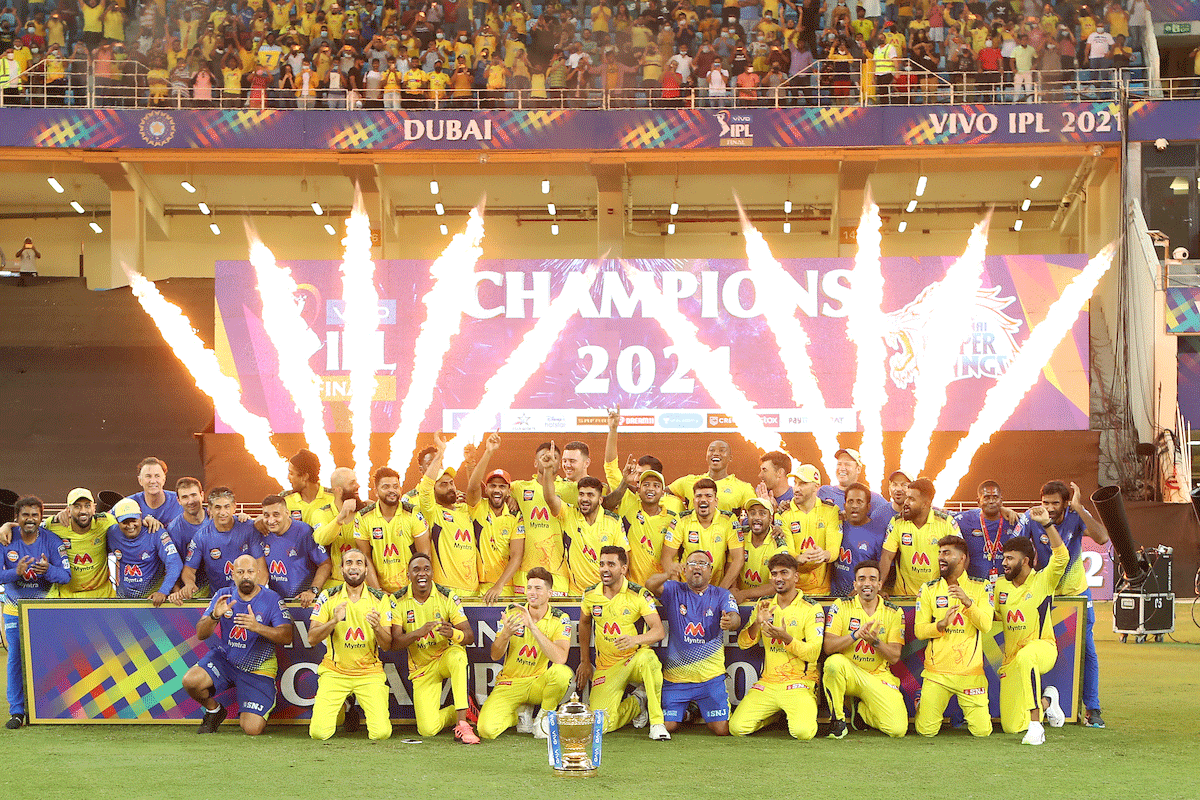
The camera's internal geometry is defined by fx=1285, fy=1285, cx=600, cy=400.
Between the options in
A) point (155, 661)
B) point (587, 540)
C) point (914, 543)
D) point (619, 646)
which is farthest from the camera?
point (587, 540)

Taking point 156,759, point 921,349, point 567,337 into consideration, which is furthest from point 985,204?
point 156,759

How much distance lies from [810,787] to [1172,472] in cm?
1692

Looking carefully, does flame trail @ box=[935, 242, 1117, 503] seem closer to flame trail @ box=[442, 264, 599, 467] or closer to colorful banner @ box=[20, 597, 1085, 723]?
flame trail @ box=[442, 264, 599, 467]

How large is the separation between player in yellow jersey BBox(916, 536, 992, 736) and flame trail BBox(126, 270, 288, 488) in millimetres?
14835

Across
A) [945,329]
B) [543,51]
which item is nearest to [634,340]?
[945,329]

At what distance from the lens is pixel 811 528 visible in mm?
10500

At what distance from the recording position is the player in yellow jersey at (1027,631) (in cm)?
937

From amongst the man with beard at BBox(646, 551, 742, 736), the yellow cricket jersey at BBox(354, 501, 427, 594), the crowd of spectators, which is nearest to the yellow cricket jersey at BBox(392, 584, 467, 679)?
the yellow cricket jersey at BBox(354, 501, 427, 594)

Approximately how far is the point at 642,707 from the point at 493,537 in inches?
85.7

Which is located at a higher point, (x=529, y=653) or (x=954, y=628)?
(x=954, y=628)

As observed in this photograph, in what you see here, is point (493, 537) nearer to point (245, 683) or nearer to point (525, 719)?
point (525, 719)

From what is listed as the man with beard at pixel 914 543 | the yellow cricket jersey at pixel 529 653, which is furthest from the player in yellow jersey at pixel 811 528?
the yellow cricket jersey at pixel 529 653

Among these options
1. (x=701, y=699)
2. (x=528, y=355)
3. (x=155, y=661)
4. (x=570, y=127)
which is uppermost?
(x=570, y=127)

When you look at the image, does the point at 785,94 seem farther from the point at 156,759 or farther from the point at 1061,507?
the point at 156,759
